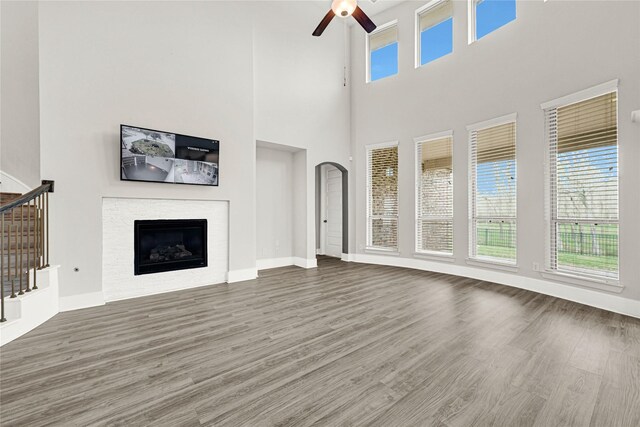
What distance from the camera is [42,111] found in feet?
11.0

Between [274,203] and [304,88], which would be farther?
[274,203]

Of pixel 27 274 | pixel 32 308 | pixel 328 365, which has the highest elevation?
pixel 27 274

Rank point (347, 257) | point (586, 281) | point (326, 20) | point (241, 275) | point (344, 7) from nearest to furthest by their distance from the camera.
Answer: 1. point (344, 7)
2. point (586, 281)
3. point (326, 20)
4. point (241, 275)
5. point (347, 257)

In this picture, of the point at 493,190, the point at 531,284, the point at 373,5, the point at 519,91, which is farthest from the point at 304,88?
the point at 531,284

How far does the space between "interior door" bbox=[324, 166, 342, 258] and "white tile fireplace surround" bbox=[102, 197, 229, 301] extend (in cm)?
332

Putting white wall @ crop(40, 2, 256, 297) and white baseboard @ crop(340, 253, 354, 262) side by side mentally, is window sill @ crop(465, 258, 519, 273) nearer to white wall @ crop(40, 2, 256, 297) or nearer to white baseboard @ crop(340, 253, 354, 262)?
white baseboard @ crop(340, 253, 354, 262)

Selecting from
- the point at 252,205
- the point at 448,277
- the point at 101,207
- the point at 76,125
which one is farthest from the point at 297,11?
the point at 448,277

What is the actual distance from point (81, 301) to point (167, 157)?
2.17 m

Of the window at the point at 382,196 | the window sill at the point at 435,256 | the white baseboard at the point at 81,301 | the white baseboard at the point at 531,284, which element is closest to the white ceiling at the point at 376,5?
the window at the point at 382,196

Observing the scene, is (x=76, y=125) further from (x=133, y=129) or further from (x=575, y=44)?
(x=575, y=44)

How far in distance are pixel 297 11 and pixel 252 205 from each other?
4.28 m

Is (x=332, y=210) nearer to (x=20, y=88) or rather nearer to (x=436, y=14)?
(x=436, y=14)

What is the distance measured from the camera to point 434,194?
18.5 ft

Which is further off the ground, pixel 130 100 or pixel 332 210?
pixel 130 100
